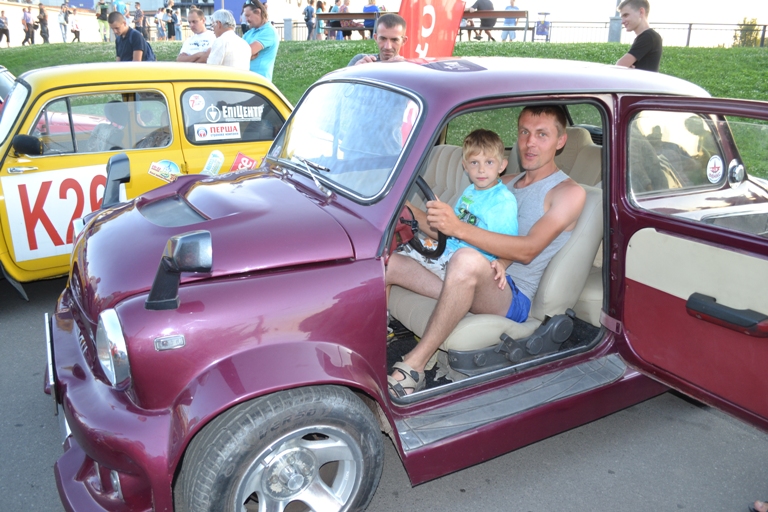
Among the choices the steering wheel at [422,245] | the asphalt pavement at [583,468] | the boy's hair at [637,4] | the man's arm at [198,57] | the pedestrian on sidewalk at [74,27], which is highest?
the pedestrian on sidewalk at [74,27]

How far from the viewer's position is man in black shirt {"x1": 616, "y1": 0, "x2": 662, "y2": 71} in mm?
5633

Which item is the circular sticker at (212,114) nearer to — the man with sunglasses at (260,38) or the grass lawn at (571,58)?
the man with sunglasses at (260,38)

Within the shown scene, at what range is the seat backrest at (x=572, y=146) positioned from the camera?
12.1ft

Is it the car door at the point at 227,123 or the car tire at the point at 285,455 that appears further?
the car door at the point at 227,123

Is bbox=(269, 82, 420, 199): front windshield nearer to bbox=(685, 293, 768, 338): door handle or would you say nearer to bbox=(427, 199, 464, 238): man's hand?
bbox=(427, 199, 464, 238): man's hand

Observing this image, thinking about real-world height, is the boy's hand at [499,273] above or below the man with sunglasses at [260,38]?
below

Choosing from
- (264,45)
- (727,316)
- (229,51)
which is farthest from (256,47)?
(727,316)

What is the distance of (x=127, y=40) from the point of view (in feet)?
24.8

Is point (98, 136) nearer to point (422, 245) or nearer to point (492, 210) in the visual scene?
point (422, 245)

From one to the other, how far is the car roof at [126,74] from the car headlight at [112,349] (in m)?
3.12

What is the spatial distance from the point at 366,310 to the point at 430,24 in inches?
189

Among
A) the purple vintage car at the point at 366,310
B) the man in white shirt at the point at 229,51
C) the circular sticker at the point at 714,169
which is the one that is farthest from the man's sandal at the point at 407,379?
the man in white shirt at the point at 229,51

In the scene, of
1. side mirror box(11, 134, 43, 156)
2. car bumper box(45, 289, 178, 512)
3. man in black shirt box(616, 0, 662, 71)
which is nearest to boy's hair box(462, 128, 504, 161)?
car bumper box(45, 289, 178, 512)

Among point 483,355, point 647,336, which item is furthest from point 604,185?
point 483,355
